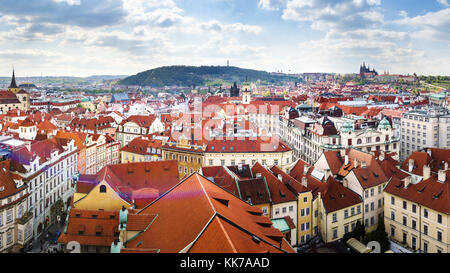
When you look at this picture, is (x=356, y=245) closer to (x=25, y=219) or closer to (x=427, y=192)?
(x=427, y=192)

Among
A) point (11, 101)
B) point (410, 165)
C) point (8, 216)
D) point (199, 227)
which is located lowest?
point (8, 216)

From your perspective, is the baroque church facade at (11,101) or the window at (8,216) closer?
the window at (8,216)

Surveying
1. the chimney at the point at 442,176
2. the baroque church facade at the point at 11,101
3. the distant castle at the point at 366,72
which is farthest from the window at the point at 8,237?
the distant castle at the point at 366,72

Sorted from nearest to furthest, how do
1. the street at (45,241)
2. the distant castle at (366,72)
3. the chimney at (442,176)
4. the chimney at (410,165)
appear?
the street at (45,241), the chimney at (442,176), the chimney at (410,165), the distant castle at (366,72)

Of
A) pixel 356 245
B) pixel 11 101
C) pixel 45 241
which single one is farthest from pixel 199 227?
pixel 11 101

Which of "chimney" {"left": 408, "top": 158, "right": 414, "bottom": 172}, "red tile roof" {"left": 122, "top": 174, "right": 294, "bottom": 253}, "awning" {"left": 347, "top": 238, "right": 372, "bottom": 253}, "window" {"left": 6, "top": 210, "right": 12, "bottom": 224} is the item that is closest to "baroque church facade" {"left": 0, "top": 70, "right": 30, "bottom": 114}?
"window" {"left": 6, "top": 210, "right": 12, "bottom": 224}

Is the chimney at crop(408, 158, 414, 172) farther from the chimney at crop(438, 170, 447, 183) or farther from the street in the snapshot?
the street

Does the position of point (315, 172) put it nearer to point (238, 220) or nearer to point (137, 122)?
point (238, 220)

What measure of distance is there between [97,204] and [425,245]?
18618 millimetres

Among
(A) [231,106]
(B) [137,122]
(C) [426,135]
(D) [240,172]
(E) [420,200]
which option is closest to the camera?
(E) [420,200]

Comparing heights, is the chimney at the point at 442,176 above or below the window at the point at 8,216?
above

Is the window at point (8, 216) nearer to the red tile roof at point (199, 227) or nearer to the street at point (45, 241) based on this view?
the street at point (45, 241)
